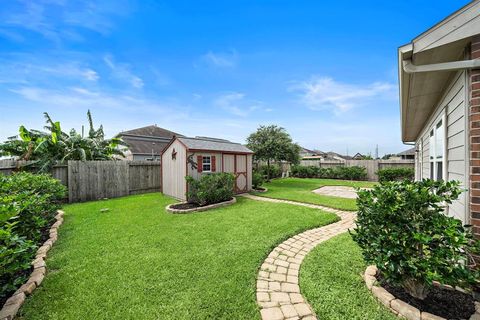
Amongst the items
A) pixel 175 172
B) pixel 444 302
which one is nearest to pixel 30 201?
pixel 444 302

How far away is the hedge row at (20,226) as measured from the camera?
2076mm

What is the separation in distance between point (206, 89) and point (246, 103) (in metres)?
3.67

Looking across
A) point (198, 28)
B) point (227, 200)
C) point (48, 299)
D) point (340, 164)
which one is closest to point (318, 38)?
point (198, 28)

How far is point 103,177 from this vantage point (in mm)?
9773

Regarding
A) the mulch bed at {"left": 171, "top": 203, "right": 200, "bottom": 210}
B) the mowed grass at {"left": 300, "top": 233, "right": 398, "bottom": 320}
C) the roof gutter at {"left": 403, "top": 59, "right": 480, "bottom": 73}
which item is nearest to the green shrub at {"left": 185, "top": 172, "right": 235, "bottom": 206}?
the mulch bed at {"left": 171, "top": 203, "right": 200, "bottom": 210}

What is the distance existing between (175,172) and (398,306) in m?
8.66

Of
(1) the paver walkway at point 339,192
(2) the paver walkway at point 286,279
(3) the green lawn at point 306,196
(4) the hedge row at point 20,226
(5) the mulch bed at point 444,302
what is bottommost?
(1) the paver walkway at point 339,192

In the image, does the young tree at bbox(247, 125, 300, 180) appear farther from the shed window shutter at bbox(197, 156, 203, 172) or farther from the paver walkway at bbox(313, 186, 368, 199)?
the shed window shutter at bbox(197, 156, 203, 172)

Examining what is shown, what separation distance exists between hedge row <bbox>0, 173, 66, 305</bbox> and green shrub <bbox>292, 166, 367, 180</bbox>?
1909cm

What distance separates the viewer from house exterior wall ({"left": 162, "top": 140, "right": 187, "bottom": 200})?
8.69 metres

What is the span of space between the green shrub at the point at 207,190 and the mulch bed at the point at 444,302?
19.7ft

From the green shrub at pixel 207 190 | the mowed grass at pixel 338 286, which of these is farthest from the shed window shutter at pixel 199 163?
the mowed grass at pixel 338 286

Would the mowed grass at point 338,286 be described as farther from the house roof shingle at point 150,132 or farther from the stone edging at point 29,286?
the house roof shingle at point 150,132

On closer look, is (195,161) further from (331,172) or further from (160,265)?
(331,172)
